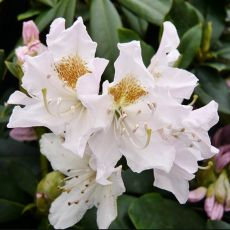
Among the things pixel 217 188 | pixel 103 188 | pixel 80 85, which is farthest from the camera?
pixel 217 188

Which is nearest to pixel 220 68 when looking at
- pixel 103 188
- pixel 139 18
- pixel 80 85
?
pixel 139 18

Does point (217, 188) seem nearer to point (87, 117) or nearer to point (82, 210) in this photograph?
point (82, 210)

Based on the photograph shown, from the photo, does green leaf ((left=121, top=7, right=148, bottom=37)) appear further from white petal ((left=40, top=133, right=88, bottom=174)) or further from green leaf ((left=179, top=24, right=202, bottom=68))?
white petal ((left=40, top=133, right=88, bottom=174))

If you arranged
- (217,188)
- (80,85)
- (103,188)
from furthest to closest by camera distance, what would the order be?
(217,188) → (103,188) → (80,85)

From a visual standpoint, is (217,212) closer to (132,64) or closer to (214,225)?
(214,225)

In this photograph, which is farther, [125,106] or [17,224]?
[17,224]

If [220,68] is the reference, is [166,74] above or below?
above

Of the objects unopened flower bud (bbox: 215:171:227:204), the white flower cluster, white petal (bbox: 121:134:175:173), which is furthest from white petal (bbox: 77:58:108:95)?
unopened flower bud (bbox: 215:171:227:204)
